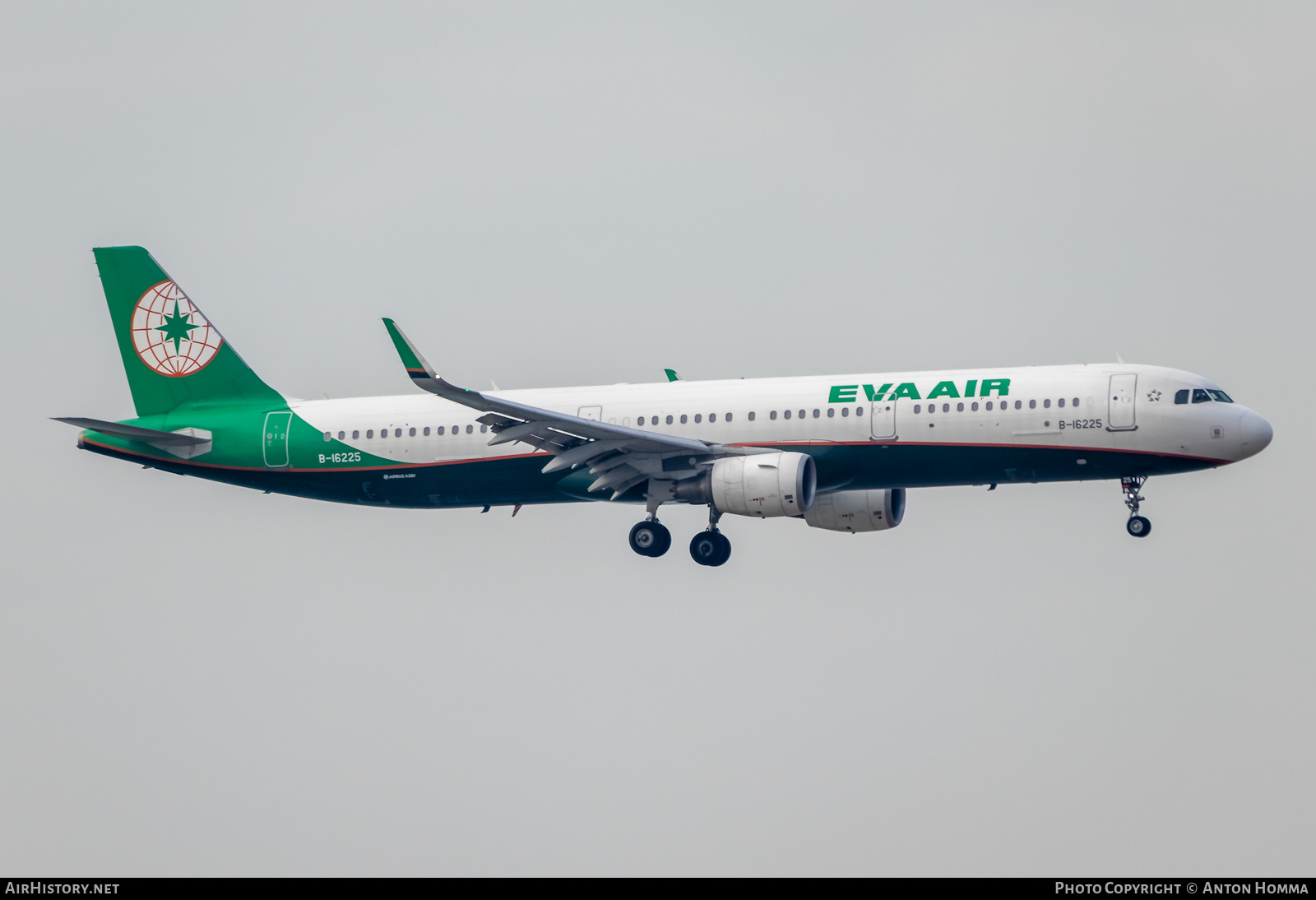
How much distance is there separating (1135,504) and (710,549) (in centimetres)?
1208

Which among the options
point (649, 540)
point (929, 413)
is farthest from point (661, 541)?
point (929, 413)

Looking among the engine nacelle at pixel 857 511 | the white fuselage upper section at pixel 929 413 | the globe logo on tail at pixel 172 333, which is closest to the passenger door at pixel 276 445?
the globe logo on tail at pixel 172 333

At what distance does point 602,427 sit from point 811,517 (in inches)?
361

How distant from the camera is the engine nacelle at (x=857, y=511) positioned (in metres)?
52.7

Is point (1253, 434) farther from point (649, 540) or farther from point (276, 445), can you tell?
point (276, 445)

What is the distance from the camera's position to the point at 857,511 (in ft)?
173

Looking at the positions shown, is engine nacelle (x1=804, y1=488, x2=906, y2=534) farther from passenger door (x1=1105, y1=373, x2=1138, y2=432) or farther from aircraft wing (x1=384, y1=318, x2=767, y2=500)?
passenger door (x1=1105, y1=373, x2=1138, y2=432)

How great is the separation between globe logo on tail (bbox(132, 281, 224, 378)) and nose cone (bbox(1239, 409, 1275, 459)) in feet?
103

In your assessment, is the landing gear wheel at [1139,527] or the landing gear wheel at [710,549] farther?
the landing gear wheel at [710,549]

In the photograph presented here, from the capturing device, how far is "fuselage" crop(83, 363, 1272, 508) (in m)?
46.6

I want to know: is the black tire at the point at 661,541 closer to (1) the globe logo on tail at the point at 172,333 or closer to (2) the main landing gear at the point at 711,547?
(2) the main landing gear at the point at 711,547

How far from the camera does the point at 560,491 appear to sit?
5147 cm

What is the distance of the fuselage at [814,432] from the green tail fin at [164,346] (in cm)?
102

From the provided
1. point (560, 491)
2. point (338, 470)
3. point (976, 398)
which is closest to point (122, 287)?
point (338, 470)
